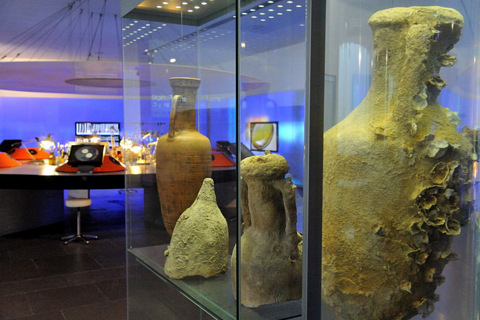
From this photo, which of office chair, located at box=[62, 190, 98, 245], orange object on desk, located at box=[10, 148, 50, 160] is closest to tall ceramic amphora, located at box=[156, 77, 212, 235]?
office chair, located at box=[62, 190, 98, 245]

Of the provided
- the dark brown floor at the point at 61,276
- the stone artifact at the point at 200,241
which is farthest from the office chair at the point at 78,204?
the stone artifact at the point at 200,241

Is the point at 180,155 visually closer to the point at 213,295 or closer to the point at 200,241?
the point at 200,241

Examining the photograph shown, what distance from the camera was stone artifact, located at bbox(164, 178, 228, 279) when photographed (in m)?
1.36

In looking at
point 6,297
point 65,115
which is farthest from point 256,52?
point 65,115

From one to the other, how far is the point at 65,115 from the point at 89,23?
745 cm

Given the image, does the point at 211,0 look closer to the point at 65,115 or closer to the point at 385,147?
the point at 385,147

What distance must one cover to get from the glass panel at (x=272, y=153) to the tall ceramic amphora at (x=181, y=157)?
40cm

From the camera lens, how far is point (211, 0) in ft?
4.15

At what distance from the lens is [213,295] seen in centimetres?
122

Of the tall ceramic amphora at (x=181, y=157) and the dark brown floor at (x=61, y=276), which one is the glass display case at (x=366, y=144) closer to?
the tall ceramic amphora at (x=181, y=157)

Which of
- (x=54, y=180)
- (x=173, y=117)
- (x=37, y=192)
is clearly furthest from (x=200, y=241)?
(x=37, y=192)

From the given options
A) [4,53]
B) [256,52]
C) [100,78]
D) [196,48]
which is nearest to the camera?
[256,52]

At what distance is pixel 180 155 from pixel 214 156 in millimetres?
342

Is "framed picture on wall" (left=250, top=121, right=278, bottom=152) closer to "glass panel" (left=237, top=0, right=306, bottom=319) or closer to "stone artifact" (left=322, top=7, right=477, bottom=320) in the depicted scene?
"glass panel" (left=237, top=0, right=306, bottom=319)
